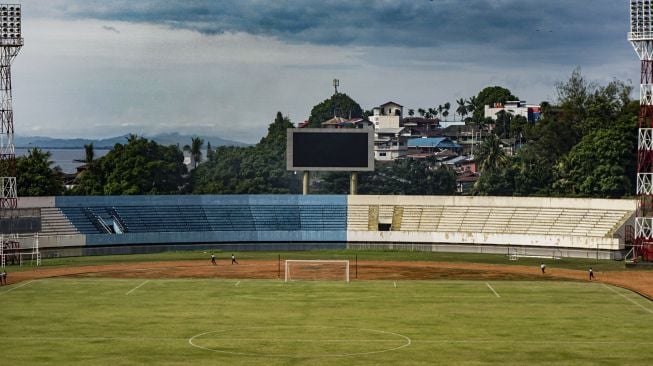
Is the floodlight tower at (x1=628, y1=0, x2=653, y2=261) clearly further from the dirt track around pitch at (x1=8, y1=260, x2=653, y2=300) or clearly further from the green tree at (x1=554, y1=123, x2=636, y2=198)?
the green tree at (x1=554, y1=123, x2=636, y2=198)

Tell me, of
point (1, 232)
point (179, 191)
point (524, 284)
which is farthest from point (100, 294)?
point (179, 191)

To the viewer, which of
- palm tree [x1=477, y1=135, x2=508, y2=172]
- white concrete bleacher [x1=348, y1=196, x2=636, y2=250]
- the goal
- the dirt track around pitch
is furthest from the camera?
palm tree [x1=477, y1=135, x2=508, y2=172]

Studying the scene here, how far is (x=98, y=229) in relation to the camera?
13162 centimetres

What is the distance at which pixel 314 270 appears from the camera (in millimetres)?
110062

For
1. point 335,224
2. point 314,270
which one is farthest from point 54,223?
point 314,270

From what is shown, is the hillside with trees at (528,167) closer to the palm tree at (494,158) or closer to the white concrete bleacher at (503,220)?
the palm tree at (494,158)

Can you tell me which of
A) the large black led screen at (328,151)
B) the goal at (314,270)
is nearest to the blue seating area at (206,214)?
the large black led screen at (328,151)

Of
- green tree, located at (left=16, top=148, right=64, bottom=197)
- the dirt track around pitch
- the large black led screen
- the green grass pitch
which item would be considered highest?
the large black led screen

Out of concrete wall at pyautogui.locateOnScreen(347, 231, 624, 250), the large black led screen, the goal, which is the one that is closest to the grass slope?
concrete wall at pyautogui.locateOnScreen(347, 231, 624, 250)

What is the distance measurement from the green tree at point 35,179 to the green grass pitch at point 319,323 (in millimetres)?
53253

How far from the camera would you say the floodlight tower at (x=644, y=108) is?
113 metres

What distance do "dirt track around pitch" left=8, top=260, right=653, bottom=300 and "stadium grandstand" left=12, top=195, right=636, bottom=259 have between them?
41.6 feet

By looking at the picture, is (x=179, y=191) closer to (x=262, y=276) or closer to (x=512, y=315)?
(x=262, y=276)

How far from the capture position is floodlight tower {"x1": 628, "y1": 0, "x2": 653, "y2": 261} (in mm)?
112562
